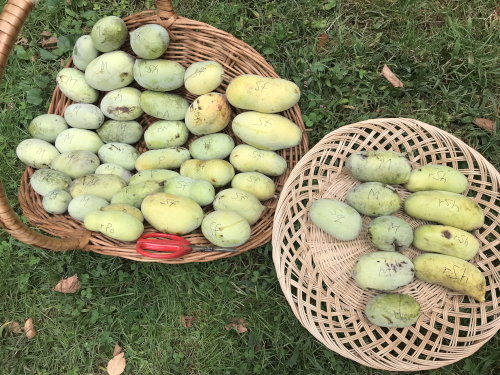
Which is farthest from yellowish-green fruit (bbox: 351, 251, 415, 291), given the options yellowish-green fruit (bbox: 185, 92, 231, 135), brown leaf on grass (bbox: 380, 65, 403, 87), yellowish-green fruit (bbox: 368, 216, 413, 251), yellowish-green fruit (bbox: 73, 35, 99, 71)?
yellowish-green fruit (bbox: 73, 35, 99, 71)

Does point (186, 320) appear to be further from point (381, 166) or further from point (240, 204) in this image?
point (381, 166)

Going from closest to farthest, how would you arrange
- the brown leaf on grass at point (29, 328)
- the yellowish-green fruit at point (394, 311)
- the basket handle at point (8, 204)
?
1. the basket handle at point (8, 204)
2. the yellowish-green fruit at point (394, 311)
3. the brown leaf on grass at point (29, 328)

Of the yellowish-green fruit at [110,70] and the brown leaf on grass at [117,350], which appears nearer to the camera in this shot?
the yellowish-green fruit at [110,70]

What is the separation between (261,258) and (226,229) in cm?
55

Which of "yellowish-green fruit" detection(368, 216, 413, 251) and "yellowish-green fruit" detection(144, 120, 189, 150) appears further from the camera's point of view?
"yellowish-green fruit" detection(144, 120, 189, 150)

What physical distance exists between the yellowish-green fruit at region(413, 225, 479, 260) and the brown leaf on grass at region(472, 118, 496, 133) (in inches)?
30.2

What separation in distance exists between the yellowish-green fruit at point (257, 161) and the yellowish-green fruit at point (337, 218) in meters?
0.26

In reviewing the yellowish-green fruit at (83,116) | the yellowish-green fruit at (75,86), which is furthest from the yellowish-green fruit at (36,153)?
the yellowish-green fruit at (75,86)

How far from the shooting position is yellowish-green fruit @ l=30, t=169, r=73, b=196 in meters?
1.83

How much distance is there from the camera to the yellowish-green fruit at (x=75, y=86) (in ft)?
6.44

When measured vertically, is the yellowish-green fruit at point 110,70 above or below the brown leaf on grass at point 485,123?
above

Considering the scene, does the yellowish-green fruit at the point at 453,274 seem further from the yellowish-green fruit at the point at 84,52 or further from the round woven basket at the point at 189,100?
the yellowish-green fruit at the point at 84,52

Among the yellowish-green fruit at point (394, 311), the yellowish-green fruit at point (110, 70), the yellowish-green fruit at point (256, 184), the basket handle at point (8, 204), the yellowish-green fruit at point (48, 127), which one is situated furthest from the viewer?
the yellowish-green fruit at point (48, 127)

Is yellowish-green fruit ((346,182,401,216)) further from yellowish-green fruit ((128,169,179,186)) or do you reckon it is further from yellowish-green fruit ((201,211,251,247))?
yellowish-green fruit ((128,169,179,186))
